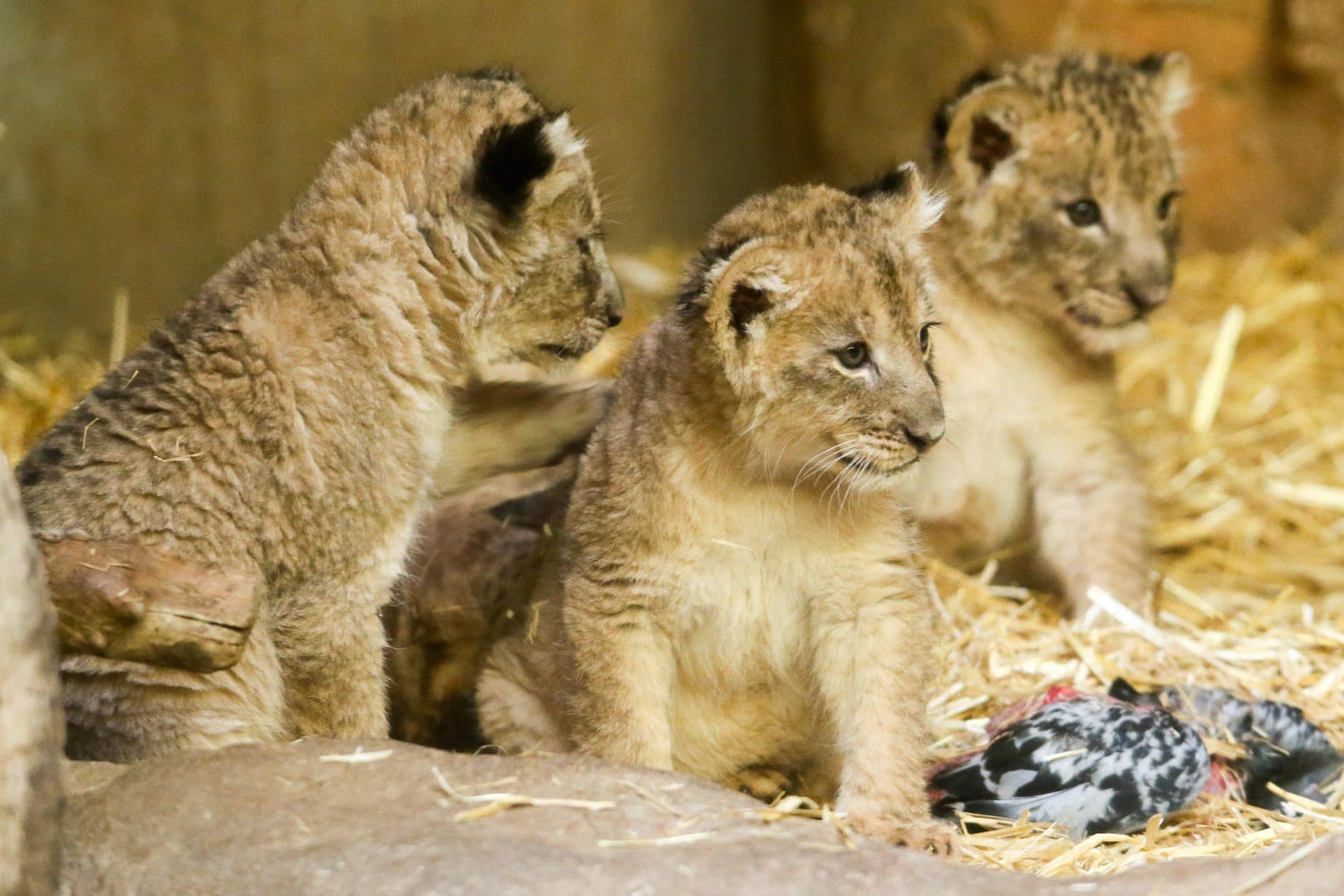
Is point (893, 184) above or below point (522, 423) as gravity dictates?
above

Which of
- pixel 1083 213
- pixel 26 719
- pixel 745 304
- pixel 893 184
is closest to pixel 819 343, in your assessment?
pixel 745 304

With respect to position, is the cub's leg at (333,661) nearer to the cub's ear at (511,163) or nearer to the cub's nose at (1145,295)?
the cub's ear at (511,163)

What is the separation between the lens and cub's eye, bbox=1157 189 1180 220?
6262 millimetres

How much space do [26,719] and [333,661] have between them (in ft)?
4.05

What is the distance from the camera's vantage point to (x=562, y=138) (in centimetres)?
453

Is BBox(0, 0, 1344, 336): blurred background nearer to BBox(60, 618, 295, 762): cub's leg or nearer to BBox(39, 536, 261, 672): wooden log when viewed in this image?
BBox(60, 618, 295, 762): cub's leg

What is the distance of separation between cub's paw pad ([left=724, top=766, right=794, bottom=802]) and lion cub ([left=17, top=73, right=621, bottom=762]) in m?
1.12

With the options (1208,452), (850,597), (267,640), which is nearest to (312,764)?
(267,640)

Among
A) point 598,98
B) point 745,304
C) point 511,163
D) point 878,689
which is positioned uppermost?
point 598,98

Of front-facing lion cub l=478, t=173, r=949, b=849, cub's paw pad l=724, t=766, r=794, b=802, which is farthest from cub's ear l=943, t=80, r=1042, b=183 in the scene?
cub's paw pad l=724, t=766, r=794, b=802

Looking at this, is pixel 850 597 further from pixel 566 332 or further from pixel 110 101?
pixel 110 101

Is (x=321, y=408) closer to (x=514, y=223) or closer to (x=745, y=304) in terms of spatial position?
(x=514, y=223)

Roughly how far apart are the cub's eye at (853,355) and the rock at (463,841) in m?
1.17

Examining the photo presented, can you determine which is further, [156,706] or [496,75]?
[496,75]
